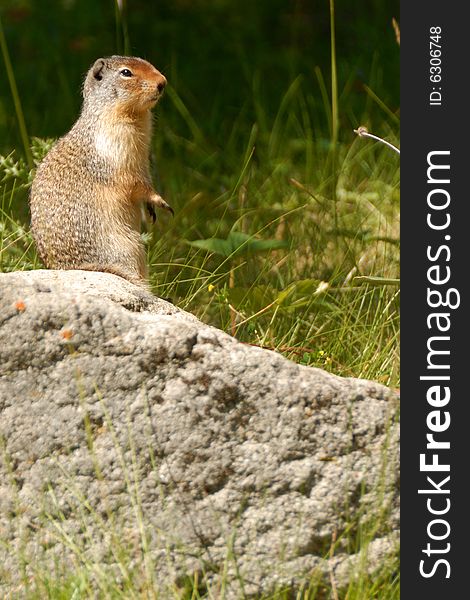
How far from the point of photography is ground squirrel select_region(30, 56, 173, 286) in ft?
12.5

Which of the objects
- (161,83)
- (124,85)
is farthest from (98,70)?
(161,83)

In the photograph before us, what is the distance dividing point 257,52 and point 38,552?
5.33m

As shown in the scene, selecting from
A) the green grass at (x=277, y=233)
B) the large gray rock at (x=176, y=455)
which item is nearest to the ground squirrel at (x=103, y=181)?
the green grass at (x=277, y=233)

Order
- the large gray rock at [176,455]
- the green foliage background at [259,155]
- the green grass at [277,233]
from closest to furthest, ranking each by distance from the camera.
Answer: the large gray rock at [176,455]
the green grass at [277,233]
the green foliage background at [259,155]

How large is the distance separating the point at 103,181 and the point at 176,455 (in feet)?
4.99

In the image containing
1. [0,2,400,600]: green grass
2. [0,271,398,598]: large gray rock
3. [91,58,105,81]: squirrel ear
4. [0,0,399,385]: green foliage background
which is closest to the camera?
[0,271,398,598]: large gray rock

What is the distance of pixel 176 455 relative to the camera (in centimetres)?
270

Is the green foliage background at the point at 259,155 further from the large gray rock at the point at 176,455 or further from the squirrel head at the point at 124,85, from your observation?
the large gray rock at the point at 176,455

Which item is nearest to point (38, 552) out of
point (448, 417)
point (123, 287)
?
point (123, 287)

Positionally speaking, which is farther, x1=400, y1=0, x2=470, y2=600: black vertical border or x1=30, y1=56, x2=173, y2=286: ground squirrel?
x1=30, y1=56, x2=173, y2=286: ground squirrel

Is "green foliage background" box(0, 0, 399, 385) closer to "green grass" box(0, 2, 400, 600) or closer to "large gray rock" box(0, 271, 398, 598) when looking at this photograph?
"green grass" box(0, 2, 400, 600)

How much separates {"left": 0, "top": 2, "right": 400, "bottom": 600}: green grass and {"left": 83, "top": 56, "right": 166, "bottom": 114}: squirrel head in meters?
0.27

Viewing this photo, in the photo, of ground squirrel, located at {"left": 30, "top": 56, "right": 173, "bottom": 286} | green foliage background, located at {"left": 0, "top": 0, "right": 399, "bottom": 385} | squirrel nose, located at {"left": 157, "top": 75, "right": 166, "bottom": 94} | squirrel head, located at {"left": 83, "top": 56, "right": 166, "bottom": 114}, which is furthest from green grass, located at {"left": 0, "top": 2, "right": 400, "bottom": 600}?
squirrel nose, located at {"left": 157, "top": 75, "right": 166, "bottom": 94}

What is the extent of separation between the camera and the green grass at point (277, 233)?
3.65m
